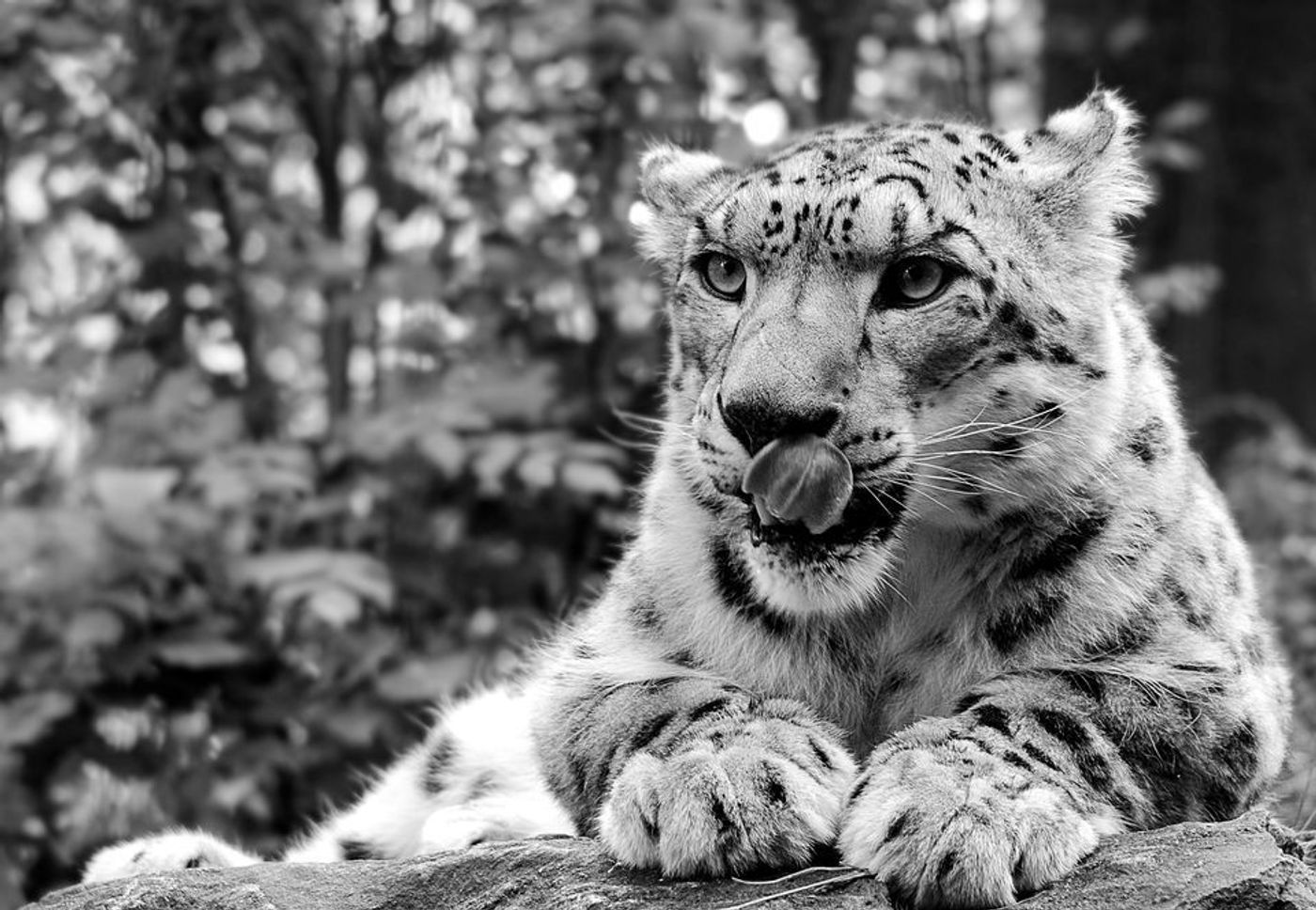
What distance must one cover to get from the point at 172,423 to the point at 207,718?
1.25m

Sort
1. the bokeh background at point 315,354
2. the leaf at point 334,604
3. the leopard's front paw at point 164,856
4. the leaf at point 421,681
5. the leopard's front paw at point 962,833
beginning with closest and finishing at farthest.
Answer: the leopard's front paw at point 962,833 < the leopard's front paw at point 164,856 < the leaf at point 334,604 < the bokeh background at point 315,354 < the leaf at point 421,681

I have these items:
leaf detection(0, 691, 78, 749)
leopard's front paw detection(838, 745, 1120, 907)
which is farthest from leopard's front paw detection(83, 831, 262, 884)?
leopard's front paw detection(838, 745, 1120, 907)

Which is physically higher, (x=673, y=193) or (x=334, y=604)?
(x=673, y=193)

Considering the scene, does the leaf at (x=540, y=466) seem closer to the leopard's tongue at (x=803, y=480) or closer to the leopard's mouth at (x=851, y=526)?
the leopard's mouth at (x=851, y=526)

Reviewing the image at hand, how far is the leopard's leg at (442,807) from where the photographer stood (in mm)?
5020

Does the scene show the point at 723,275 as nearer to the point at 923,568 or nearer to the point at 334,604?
the point at 923,568

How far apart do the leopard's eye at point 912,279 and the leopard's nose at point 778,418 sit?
16.6 inches

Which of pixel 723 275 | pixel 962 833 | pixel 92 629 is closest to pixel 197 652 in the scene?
pixel 92 629

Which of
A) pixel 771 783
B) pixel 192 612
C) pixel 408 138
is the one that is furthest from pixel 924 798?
pixel 408 138

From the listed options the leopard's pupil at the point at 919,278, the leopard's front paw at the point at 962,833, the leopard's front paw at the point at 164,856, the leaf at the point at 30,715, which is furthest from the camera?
the leaf at the point at 30,715

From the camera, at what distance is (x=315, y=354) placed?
28.5 feet

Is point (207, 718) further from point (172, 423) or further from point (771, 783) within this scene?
point (771, 783)

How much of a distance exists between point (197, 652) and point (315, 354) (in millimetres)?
2328

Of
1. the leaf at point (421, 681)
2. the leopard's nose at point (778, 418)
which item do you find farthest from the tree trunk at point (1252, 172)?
the leopard's nose at point (778, 418)
